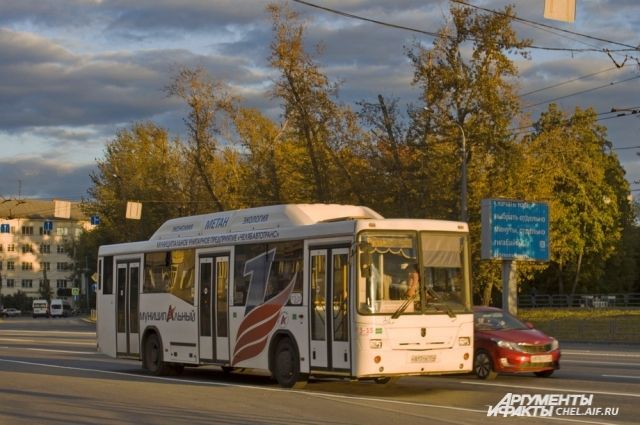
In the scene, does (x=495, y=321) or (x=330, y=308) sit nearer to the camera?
(x=330, y=308)

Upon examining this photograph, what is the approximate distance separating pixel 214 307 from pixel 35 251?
526 ft

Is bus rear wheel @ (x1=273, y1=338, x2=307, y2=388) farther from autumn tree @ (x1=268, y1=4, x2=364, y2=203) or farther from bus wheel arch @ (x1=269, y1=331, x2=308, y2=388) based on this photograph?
autumn tree @ (x1=268, y1=4, x2=364, y2=203)

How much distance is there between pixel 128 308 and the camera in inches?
996

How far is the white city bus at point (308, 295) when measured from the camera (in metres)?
18.1

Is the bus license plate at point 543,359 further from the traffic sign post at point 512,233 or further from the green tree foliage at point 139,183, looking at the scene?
the green tree foliage at point 139,183

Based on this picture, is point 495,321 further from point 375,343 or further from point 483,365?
point 375,343

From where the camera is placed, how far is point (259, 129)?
224 ft

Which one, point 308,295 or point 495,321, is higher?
point 308,295

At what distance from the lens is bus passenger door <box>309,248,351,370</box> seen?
18234 millimetres

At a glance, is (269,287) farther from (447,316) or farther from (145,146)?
(145,146)

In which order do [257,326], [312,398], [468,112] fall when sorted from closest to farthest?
[312,398], [257,326], [468,112]

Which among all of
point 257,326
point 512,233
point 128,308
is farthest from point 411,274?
point 512,233

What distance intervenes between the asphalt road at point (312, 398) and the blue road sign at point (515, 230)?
51.6ft

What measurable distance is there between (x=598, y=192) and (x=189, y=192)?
30.3 metres
